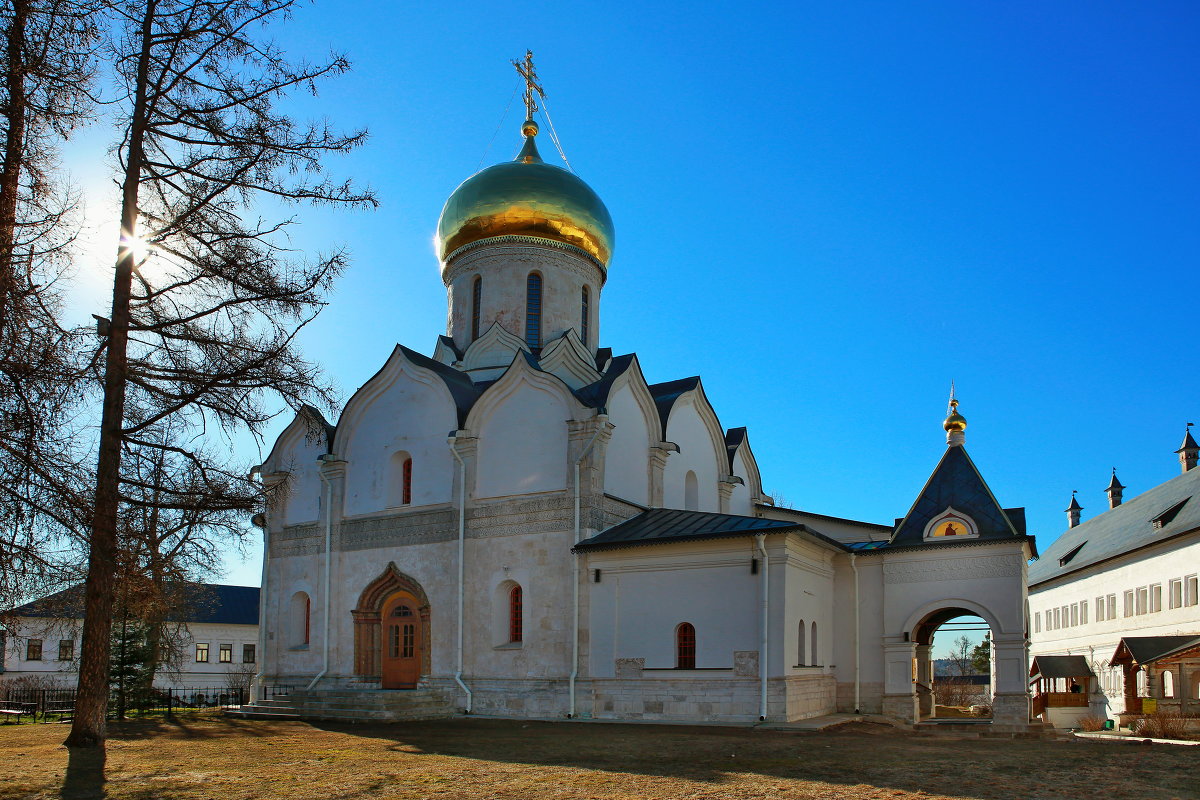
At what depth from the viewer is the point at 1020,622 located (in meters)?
16.9

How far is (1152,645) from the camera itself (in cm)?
2642

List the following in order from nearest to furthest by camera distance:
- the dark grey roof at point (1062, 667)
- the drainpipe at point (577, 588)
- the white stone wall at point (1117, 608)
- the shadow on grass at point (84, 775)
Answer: the shadow on grass at point (84, 775)
the drainpipe at point (577, 588)
the white stone wall at point (1117, 608)
the dark grey roof at point (1062, 667)

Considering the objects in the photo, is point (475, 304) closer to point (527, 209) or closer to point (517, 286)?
point (517, 286)

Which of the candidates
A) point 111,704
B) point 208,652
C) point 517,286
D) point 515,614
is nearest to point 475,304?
point 517,286

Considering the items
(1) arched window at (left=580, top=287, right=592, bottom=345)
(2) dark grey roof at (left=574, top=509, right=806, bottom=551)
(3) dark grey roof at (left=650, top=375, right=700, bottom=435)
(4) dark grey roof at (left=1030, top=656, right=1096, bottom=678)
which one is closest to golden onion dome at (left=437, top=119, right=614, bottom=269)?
(1) arched window at (left=580, top=287, right=592, bottom=345)

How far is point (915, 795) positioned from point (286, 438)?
57.6 feet

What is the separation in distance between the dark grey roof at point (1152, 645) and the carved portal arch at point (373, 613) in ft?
61.6

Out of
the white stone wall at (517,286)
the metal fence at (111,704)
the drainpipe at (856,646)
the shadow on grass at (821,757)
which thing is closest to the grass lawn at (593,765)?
the shadow on grass at (821,757)

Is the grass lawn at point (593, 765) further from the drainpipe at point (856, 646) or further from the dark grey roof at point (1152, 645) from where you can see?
the dark grey roof at point (1152, 645)

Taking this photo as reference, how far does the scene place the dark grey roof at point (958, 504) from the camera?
689 inches

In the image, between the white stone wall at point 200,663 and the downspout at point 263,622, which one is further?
the white stone wall at point 200,663

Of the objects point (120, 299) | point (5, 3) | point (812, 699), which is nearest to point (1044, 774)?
point (812, 699)

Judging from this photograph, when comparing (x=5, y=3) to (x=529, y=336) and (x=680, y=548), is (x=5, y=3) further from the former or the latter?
(x=529, y=336)

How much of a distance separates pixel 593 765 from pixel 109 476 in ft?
17.9
